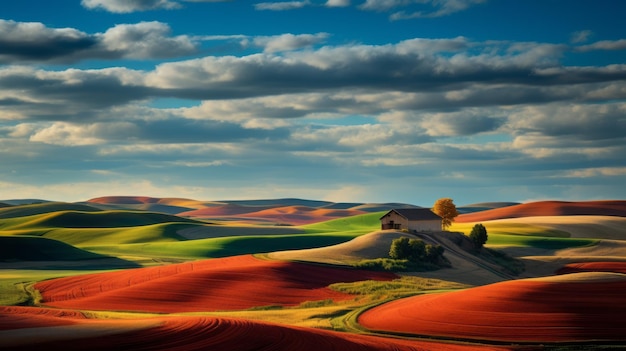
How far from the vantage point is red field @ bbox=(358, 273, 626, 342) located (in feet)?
146

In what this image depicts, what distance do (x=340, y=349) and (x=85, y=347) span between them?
12.4 metres

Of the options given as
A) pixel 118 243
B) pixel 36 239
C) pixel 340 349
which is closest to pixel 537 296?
pixel 340 349

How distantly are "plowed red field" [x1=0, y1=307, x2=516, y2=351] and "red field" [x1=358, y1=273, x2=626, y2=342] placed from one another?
4.14 metres

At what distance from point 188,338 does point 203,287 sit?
30024 millimetres

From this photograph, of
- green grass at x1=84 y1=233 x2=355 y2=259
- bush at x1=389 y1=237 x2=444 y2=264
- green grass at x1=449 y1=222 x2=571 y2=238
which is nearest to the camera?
bush at x1=389 y1=237 x2=444 y2=264

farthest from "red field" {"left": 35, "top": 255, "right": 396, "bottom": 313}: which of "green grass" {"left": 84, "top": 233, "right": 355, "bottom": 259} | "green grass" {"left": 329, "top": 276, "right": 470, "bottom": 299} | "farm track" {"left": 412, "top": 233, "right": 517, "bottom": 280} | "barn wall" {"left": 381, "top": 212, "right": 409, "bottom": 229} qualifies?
"green grass" {"left": 84, "top": 233, "right": 355, "bottom": 259}

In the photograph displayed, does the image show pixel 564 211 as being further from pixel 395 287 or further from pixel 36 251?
pixel 395 287

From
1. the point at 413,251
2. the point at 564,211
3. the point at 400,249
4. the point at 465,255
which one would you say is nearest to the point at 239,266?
the point at 400,249

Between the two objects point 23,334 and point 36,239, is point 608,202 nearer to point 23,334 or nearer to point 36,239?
point 36,239

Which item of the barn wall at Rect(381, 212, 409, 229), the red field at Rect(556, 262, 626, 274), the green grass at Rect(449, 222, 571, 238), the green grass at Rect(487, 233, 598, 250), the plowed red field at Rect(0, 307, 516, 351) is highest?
the barn wall at Rect(381, 212, 409, 229)

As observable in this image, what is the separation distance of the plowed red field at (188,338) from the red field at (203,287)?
18.3 metres

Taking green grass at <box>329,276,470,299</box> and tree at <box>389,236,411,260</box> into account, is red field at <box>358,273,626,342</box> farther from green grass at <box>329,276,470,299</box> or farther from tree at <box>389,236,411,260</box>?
tree at <box>389,236,411,260</box>

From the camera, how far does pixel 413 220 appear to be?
105375mm

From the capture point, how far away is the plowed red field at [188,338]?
34469 mm
